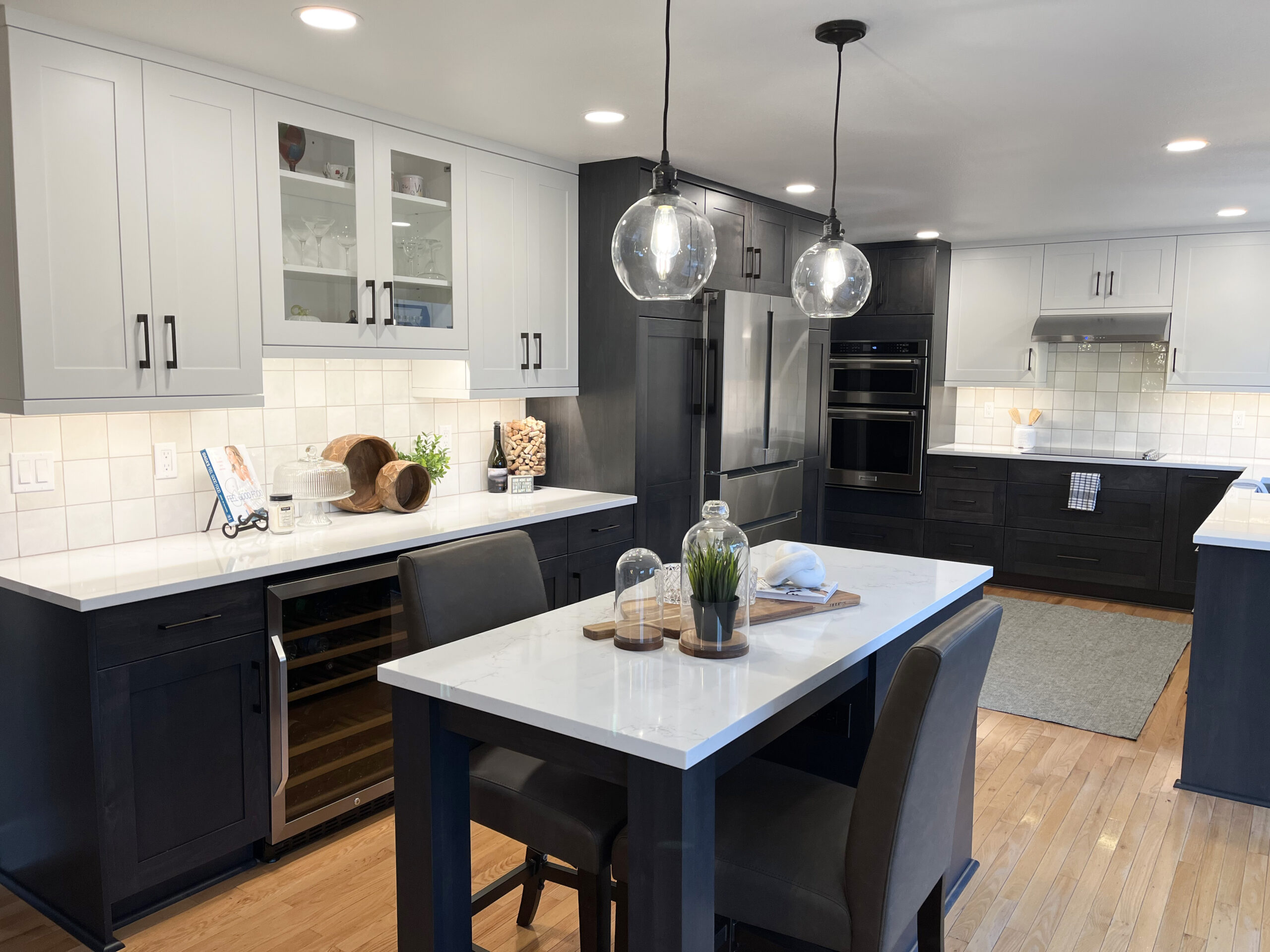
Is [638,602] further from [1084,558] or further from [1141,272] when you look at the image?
[1141,272]

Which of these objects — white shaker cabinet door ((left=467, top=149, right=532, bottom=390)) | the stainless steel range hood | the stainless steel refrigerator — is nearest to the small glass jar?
white shaker cabinet door ((left=467, top=149, right=532, bottom=390))

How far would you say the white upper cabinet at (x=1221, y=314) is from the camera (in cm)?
527

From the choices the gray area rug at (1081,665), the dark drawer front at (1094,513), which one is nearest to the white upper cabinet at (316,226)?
the gray area rug at (1081,665)

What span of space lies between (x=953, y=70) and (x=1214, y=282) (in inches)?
147

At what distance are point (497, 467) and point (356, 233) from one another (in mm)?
1228

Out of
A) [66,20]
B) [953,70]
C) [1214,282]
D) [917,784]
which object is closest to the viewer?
[917,784]

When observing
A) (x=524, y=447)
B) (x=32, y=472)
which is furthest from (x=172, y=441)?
(x=524, y=447)

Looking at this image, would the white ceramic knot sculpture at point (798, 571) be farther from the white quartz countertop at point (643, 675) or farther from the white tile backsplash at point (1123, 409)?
the white tile backsplash at point (1123, 409)

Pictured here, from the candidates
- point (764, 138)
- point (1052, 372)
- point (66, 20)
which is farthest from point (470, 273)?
point (1052, 372)

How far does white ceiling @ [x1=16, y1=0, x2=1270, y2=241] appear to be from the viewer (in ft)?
7.29

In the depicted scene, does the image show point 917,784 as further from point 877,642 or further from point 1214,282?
point 1214,282

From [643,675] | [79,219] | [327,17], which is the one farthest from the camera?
[79,219]

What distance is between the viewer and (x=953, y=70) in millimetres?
2605

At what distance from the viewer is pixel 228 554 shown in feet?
8.66
